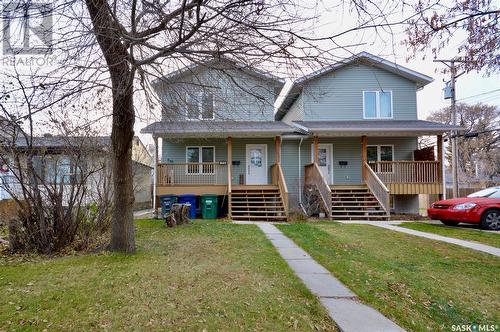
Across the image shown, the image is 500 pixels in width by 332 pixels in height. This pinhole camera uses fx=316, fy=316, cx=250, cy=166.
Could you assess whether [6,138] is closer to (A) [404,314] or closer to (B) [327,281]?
(B) [327,281]

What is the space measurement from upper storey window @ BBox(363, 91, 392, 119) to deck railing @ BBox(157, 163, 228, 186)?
306 inches

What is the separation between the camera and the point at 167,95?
578cm

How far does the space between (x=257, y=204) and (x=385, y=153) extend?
7.38m

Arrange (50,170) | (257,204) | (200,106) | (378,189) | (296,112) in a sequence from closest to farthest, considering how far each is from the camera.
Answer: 1. (200,106)
2. (50,170)
3. (378,189)
4. (257,204)
5. (296,112)

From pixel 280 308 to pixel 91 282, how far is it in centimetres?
261

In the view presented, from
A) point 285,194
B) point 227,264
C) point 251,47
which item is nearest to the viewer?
point 251,47

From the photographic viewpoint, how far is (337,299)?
3945 millimetres

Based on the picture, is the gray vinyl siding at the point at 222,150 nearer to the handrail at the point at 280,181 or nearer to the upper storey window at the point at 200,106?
the handrail at the point at 280,181

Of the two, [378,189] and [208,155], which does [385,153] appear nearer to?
[378,189]

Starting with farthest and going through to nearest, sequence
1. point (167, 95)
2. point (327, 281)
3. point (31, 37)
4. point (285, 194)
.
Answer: point (285, 194), point (167, 95), point (327, 281), point (31, 37)

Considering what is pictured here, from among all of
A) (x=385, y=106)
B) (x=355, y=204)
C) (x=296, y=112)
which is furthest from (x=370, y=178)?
(x=296, y=112)

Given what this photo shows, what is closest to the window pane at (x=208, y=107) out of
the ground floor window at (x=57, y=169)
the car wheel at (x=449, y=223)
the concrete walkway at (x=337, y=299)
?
the ground floor window at (x=57, y=169)

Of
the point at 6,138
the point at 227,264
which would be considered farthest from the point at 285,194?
the point at 6,138

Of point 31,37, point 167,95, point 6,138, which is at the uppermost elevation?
point 31,37
